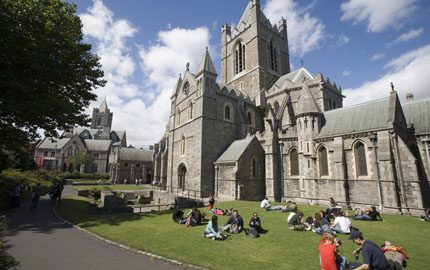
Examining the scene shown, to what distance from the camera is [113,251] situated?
321 inches

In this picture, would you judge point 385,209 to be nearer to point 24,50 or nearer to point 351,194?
point 351,194

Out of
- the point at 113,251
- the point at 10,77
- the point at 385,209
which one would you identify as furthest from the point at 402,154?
the point at 10,77

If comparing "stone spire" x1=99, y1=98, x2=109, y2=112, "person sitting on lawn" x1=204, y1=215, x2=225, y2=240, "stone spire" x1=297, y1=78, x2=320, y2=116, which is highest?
"stone spire" x1=99, y1=98, x2=109, y2=112

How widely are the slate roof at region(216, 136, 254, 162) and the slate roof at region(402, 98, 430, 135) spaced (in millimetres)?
15066

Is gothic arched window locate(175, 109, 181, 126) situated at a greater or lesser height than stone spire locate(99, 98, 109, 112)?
lesser

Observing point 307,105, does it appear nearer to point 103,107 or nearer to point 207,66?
point 207,66

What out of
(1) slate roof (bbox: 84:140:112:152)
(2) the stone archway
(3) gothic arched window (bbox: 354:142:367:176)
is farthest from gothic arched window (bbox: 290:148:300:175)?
(1) slate roof (bbox: 84:140:112:152)

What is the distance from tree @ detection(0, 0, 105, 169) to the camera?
33.9 ft

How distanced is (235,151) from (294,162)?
642 cm

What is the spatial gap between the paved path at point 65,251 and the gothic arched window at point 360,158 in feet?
58.5

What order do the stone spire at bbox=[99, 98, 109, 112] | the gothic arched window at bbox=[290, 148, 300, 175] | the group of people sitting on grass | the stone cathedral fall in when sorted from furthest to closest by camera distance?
1. the stone spire at bbox=[99, 98, 109, 112]
2. the gothic arched window at bbox=[290, 148, 300, 175]
3. the stone cathedral
4. the group of people sitting on grass

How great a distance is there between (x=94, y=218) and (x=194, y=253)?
9080 millimetres

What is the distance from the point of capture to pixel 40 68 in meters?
10.9

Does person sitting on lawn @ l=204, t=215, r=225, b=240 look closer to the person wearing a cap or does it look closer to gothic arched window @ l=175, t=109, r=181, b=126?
the person wearing a cap
